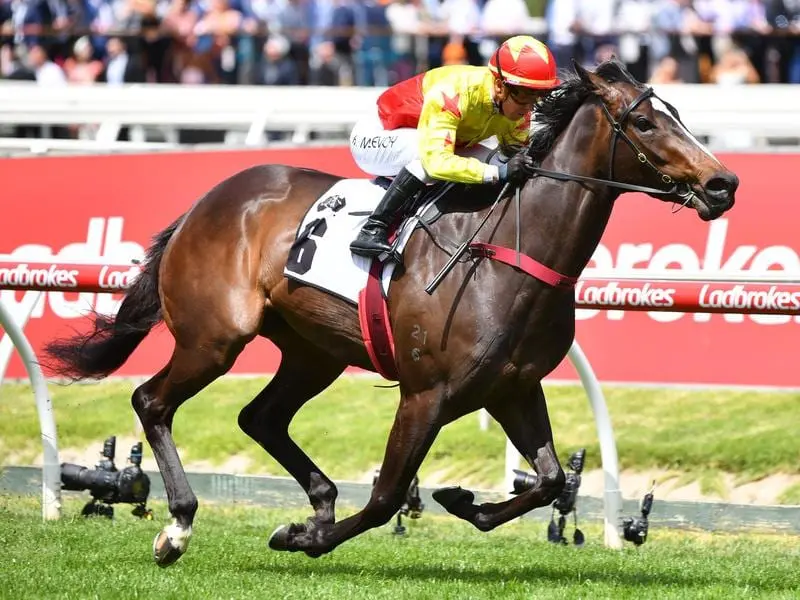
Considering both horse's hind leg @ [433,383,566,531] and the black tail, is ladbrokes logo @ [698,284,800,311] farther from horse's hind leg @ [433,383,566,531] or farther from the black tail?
the black tail

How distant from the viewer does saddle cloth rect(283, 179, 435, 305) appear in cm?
595

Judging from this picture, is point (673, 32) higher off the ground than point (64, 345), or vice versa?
point (673, 32)

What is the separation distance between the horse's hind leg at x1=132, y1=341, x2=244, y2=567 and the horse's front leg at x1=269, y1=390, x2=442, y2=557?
71cm

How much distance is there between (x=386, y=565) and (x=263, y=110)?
4.94 m

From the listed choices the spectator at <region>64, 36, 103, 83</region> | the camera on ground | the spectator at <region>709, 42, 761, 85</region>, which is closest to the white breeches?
the camera on ground

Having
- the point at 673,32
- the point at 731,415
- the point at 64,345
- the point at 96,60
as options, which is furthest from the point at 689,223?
the point at 96,60

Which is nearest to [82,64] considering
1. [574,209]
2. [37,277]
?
[37,277]

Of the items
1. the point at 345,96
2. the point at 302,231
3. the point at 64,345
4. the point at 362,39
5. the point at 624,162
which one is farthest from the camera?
the point at 362,39

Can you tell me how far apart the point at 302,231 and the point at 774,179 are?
3434 millimetres

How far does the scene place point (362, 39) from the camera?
45.7 feet

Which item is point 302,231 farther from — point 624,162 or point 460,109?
point 624,162

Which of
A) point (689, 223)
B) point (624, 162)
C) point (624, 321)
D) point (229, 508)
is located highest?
point (624, 162)

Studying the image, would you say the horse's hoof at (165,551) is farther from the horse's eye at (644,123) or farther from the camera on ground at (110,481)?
the horse's eye at (644,123)

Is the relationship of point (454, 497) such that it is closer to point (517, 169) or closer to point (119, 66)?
point (517, 169)
